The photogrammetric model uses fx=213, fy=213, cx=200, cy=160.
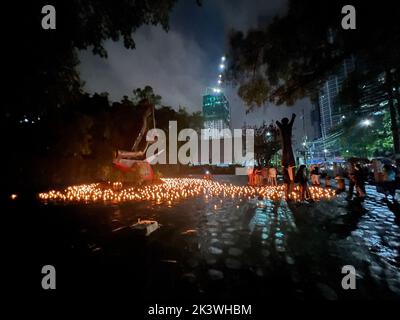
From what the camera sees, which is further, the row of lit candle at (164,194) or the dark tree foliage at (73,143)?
the dark tree foliage at (73,143)

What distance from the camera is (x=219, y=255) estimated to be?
13.6 ft

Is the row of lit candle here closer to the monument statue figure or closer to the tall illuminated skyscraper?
the monument statue figure

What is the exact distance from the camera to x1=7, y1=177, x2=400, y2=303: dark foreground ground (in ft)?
10.0

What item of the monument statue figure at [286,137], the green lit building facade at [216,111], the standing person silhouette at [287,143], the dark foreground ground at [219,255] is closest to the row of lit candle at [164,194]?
the standing person silhouette at [287,143]

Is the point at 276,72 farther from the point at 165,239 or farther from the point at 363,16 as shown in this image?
the point at 165,239

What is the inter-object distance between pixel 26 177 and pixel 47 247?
16084 mm

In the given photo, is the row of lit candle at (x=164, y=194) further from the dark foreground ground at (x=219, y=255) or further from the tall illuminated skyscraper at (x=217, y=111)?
the tall illuminated skyscraper at (x=217, y=111)

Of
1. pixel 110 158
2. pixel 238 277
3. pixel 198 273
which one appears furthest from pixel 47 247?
pixel 110 158

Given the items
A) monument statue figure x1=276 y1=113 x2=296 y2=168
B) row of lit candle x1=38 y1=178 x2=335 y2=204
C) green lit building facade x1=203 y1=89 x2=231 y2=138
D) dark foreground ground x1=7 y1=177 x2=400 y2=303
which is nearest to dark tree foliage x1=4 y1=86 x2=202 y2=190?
row of lit candle x1=38 y1=178 x2=335 y2=204

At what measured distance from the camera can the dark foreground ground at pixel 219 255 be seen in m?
3.06

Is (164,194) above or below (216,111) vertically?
below

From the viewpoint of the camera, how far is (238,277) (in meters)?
3.35

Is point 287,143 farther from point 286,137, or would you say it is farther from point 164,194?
point 164,194

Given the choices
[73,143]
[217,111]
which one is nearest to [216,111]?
[217,111]
